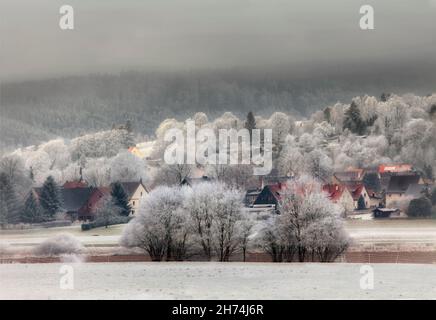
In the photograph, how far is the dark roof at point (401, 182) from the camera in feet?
169

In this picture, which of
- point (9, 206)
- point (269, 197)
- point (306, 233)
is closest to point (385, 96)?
point (269, 197)

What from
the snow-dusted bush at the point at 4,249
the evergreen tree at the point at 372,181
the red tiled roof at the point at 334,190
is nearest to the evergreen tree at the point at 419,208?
the evergreen tree at the point at 372,181

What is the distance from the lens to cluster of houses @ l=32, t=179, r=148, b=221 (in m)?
49.2

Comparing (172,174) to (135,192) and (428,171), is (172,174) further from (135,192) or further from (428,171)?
(428,171)

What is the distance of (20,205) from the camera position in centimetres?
5169

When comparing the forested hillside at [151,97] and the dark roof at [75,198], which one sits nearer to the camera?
the dark roof at [75,198]

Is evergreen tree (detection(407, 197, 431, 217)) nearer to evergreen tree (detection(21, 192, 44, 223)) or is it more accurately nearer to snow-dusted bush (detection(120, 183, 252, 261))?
snow-dusted bush (detection(120, 183, 252, 261))

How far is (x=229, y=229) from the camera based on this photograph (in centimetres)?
3819

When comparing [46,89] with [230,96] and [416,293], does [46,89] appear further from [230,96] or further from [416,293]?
[416,293]

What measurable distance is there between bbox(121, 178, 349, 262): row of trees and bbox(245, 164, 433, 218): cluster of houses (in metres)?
7.93

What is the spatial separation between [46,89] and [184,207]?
68.5ft

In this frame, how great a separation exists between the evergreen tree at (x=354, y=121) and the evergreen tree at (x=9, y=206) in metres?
23.0

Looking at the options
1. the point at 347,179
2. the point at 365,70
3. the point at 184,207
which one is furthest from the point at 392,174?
the point at 184,207

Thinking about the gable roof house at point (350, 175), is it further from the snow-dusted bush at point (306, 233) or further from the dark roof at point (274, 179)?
the snow-dusted bush at point (306, 233)
